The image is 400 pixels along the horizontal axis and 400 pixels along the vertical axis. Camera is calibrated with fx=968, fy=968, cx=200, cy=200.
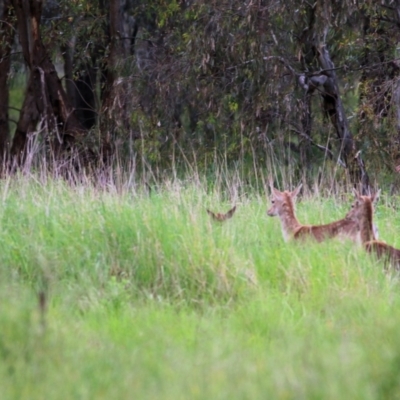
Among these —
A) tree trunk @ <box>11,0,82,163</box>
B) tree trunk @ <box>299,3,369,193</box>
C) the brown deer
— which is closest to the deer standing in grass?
the brown deer

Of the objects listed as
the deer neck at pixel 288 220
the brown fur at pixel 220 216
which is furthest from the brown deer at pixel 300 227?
the brown fur at pixel 220 216

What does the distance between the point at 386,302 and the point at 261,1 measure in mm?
7915

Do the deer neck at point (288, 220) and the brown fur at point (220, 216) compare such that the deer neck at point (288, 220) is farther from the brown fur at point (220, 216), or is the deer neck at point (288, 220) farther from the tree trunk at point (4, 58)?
the tree trunk at point (4, 58)

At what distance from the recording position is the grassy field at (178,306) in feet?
16.2

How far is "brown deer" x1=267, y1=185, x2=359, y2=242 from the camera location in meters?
8.29

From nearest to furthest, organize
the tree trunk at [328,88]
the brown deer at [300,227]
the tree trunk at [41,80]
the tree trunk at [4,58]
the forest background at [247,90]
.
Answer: the brown deer at [300,227] < the forest background at [247,90] < the tree trunk at [328,88] < the tree trunk at [41,80] < the tree trunk at [4,58]

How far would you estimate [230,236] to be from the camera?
8.12 metres

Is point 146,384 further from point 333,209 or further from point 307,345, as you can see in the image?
point 333,209

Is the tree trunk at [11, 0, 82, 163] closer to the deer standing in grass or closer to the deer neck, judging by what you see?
the deer neck

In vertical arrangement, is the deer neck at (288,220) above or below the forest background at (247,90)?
below

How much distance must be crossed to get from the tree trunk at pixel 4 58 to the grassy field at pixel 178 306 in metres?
9.88

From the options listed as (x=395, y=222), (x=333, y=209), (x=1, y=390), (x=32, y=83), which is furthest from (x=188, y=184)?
(x=32, y=83)

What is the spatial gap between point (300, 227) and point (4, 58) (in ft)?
40.8

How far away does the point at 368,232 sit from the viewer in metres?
8.20
